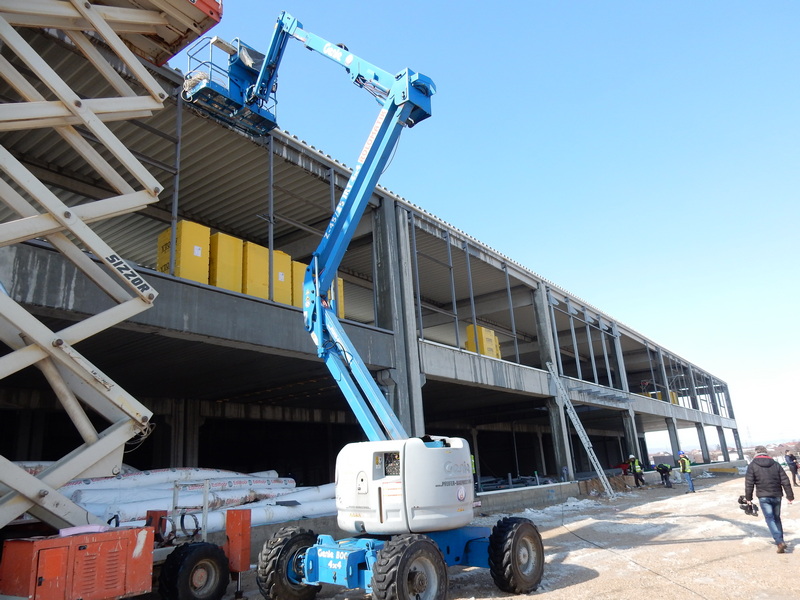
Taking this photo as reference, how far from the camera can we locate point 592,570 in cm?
886

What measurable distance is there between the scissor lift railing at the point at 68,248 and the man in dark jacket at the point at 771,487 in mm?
9465

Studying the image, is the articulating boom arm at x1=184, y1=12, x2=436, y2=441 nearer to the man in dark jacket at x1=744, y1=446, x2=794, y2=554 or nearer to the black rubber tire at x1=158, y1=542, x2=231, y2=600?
the black rubber tire at x1=158, y1=542, x2=231, y2=600

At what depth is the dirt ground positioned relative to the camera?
24.5 feet

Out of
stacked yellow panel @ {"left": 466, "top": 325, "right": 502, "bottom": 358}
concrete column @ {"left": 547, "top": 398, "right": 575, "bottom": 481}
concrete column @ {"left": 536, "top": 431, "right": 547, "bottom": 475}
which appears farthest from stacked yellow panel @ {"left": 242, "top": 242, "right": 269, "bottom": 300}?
concrete column @ {"left": 536, "top": 431, "right": 547, "bottom": 475}

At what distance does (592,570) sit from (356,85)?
368 inches

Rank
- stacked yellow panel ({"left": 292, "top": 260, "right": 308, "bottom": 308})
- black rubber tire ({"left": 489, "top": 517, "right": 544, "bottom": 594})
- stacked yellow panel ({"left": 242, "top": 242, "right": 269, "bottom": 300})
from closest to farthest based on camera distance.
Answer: black rubber tire ({"left": 489, "top": 517, "right": 544, "bottom": 594}), stacked yellow panel ({"left": 242, "top": 242, "right": 269, "bottom": 300}), stacked yellow panel ({"left": 292, "top": 260, "right": 308, "bottom": 308})

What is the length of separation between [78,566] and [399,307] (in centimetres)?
1192

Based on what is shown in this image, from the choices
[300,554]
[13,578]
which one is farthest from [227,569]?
[13,578]

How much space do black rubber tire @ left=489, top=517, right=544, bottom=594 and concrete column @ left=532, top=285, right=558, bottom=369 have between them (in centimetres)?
1799

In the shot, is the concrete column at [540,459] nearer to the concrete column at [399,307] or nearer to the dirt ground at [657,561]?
the dirt ground at [657,561]

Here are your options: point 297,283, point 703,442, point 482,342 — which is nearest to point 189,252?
point 297,283

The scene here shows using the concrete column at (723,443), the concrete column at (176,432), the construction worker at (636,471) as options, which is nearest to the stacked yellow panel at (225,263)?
the concrete column at (176,432)

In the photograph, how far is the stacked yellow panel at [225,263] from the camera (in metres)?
12.9

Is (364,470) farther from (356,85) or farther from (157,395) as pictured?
(157,395)
